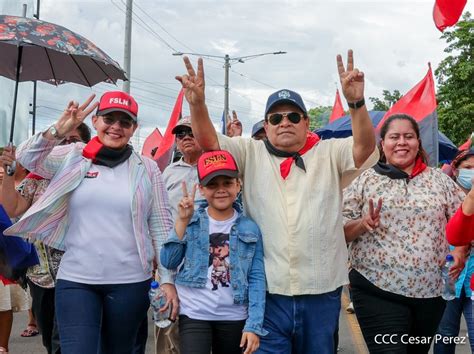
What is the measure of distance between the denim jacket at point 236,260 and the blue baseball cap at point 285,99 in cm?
63

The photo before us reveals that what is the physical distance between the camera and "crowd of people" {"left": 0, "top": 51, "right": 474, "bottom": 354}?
3168 millimetres

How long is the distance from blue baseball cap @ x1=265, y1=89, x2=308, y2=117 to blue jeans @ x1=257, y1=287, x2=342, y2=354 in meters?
0.99

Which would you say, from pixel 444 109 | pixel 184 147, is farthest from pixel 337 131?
pixel 444 109

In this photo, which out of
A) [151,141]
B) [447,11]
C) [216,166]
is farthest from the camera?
[151,141]

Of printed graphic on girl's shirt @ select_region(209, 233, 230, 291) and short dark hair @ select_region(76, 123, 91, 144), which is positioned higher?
short dark hair @ select_region(76, 123, 91, 144)

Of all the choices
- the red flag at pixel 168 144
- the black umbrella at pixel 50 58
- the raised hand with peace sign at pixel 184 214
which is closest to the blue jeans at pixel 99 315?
the raised hand with peace sign at pixel 184 214

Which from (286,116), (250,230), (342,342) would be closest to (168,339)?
(250,230)

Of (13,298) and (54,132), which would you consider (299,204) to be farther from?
(13,298)

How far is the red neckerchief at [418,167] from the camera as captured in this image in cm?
379

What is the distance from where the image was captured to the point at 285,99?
129 inches

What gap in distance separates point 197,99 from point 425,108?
496cm

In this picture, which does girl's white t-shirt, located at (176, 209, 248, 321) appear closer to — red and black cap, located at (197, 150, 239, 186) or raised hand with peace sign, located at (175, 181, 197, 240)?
raised hand with peace sign, located at (175, 181, 197, 240)

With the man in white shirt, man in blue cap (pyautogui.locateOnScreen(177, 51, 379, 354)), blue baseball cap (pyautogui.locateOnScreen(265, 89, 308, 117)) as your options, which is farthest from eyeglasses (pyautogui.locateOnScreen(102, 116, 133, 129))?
the man in white shirt

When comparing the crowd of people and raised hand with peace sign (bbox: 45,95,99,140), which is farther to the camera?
raised hand with peace sign (bbox: 45,95,99,140)
